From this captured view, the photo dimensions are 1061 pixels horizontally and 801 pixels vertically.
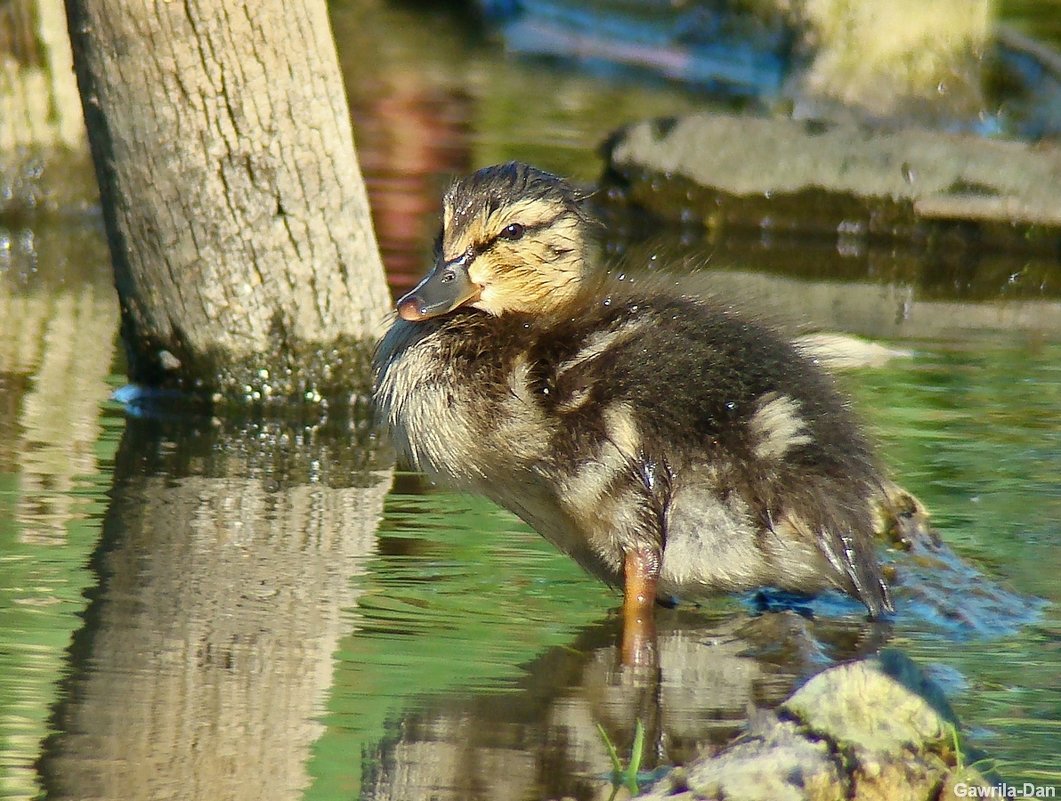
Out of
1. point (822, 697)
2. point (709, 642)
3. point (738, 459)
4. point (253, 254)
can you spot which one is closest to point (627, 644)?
point (709, 642)

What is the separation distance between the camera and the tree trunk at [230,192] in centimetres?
645

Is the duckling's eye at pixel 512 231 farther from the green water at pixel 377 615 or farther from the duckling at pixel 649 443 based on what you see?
the green water at pixel 377 615

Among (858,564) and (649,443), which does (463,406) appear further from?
(858,564)

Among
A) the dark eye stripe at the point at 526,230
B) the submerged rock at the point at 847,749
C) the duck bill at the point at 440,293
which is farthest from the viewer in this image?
the dark eye stripe at the point at 526,230

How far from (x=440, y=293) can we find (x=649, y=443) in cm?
75

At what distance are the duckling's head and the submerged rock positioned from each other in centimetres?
186

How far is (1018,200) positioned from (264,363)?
572 cm

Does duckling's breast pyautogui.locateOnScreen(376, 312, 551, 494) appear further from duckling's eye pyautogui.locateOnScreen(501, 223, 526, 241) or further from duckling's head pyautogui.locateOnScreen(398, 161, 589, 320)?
duckling's eye pyautogui.locateOnScreen(501, 223, 526, 241)

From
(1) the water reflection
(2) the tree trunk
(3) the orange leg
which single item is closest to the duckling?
(3) the orange leg

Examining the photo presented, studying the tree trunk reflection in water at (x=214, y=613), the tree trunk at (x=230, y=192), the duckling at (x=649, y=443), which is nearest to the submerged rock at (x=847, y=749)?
the tree trunk reflection in water at (x=214, y=613)

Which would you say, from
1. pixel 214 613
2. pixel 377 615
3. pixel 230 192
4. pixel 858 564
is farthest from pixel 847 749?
pixel 230 192

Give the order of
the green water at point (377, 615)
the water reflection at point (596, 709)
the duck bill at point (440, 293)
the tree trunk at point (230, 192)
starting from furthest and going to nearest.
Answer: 1. the tree trunk at point (230, 192)
2. the duck bill at point (440, 293)
3. the green water at point (377, 615)
4. the water reflection at point (596, 709)

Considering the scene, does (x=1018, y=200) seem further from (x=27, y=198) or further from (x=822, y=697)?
(x=822, y=697)

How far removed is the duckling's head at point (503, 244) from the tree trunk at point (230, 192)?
4.41 ft
